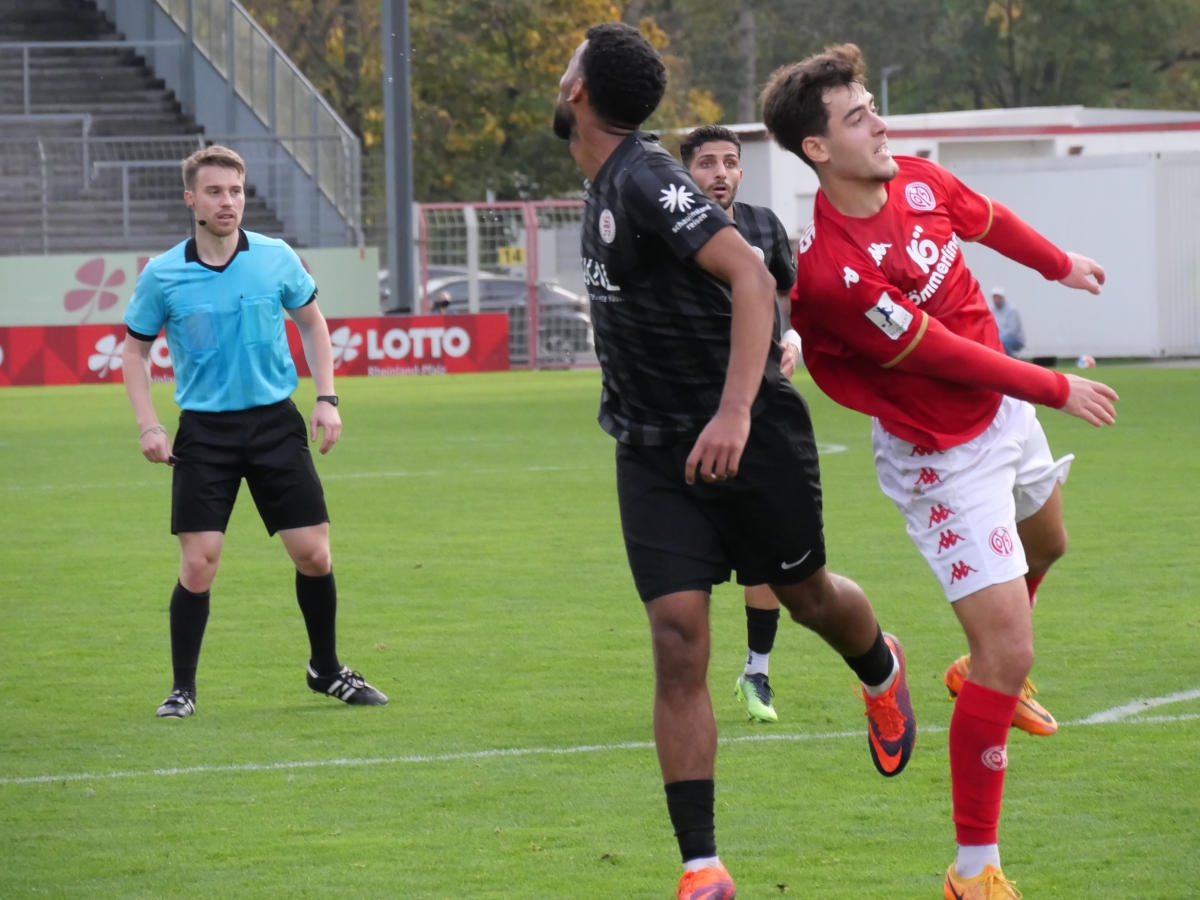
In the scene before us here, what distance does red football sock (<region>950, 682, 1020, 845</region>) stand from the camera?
4.73m

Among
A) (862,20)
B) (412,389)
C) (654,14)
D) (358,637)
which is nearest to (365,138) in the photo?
(412,389)

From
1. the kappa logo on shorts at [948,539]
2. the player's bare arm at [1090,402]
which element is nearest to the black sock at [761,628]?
the kappa logo on shorts at [948,539]

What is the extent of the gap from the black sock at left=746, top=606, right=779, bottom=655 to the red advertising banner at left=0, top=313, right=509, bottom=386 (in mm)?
21722

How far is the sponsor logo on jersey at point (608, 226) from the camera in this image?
15.6 feet

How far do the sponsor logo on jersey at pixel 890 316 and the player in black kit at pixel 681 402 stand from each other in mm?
290

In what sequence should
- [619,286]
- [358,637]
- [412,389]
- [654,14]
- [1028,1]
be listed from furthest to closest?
[654,14] → [1028,1] → [412,389] → [358,637] → [619,286]

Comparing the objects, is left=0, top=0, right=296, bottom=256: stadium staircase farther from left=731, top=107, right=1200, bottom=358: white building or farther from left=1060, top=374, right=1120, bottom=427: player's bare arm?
left=1060, top=374, right=1120, bottom=427: player's bare arm

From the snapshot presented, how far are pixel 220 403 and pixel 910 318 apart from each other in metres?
3.26

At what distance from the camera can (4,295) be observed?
30.7m

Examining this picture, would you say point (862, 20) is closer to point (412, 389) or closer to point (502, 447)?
point (412, 389)

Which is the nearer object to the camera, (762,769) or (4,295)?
(762,769)

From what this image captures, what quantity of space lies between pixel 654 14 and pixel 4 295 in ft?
148

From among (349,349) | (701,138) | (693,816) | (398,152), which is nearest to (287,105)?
(398,152)

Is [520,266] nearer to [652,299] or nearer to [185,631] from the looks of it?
[185,631]
